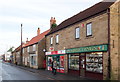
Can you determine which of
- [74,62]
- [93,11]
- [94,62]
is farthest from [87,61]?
[93,11]

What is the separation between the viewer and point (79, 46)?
2139 cm

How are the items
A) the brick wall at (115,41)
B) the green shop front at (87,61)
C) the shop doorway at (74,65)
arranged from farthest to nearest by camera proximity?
1. the shop doorway at (74,65)
2. the green shop front at (87,61)
3. the brick wall at (115,41)

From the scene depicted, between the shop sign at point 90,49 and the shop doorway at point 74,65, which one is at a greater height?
the shop sign at point 90,49

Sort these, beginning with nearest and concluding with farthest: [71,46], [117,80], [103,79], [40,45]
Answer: [117,80] → [103,79] → [71,46] → [40,45]

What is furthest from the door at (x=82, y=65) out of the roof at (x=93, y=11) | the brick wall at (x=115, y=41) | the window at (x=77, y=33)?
the brick wall at (x=115, y=41)

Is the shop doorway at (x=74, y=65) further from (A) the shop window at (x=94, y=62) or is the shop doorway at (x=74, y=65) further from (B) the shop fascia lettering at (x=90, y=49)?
(A) the shop window at (x=94, y=62)

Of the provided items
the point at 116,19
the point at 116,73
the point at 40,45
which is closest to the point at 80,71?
the point at 116,73

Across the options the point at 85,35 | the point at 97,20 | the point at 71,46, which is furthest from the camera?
the point at 71,46

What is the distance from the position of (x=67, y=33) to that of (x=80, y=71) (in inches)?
232

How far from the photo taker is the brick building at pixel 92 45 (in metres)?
16.0

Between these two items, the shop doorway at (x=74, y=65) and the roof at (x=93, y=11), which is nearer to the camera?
the roof at (x=93, y=11)

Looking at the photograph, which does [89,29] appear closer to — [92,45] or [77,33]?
[92,45]

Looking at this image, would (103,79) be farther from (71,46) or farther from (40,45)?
(40,45)

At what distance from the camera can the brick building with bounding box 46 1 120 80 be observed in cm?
1602
